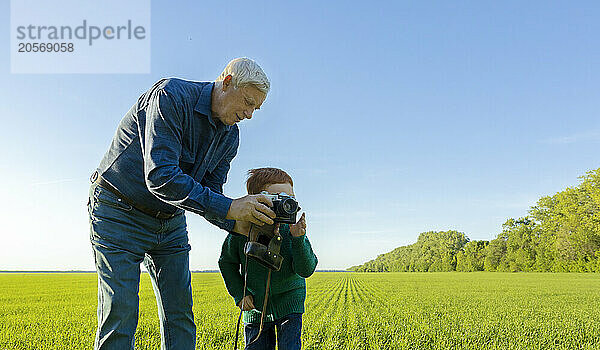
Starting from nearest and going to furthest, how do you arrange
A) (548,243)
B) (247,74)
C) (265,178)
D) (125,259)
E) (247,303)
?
(247,74), (125,259), (247,303), (265,178), (548,243)

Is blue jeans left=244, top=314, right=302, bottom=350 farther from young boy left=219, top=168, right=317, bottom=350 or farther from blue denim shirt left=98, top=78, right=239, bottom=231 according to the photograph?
blue denim shirt left=98, top=78, right=239, bottom=231

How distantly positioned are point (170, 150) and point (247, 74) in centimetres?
57

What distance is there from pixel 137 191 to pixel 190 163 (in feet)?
1.12

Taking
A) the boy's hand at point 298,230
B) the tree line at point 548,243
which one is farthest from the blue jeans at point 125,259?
the tree line at point 548,243

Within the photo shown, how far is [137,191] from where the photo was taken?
2773 millimetres

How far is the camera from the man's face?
2.68 meters

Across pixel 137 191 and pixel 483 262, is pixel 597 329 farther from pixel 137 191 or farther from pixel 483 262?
pixel 483 262

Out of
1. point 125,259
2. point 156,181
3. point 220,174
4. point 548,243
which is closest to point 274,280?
point 220,174

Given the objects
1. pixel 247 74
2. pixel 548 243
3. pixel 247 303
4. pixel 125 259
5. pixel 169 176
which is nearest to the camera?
pixel 169 176

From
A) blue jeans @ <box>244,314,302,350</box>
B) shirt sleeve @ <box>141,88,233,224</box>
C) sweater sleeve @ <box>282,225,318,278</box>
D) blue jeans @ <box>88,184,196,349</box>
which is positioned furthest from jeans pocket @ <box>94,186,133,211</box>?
blue jeans @ <box>244,314,302,350</box>

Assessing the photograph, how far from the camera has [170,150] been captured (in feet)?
8.25

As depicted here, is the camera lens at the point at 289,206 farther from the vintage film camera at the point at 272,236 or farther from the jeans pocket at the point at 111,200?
the jeans pocket at the point at 111,200

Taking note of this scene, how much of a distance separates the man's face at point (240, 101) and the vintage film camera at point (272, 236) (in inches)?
19.0

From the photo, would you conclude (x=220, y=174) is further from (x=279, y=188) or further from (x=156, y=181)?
(x=156, y=181)
